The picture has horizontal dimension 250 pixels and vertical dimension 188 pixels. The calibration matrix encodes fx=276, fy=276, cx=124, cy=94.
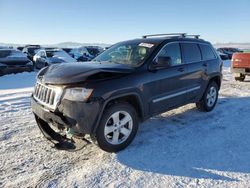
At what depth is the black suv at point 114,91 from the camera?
12.6ft

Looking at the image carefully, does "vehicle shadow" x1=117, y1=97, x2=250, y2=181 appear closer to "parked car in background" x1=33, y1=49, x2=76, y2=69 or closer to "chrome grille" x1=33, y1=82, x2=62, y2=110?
"chrome grille" x1=33, y1=82, x2=62, y2=110

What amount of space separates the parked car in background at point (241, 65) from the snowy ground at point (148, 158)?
5886 millimetres

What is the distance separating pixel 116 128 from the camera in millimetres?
4199

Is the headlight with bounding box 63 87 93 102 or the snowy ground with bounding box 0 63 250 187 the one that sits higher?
the headlight with bounding box 63 87 93 102

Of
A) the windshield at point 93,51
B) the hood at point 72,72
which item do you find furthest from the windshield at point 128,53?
the windshield at point 93,51

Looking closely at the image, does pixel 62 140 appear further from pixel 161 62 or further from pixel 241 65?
pixel 241 65

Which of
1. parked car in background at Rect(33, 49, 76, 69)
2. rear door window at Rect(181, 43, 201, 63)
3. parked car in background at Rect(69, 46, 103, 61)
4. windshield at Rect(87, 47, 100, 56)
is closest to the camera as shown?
rear door window at Rect(181, 43, 201, 63)

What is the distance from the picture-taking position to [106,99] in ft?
12.8

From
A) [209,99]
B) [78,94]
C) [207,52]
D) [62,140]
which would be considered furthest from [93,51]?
[78,94]

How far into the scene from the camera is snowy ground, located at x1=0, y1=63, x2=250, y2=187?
3.44m

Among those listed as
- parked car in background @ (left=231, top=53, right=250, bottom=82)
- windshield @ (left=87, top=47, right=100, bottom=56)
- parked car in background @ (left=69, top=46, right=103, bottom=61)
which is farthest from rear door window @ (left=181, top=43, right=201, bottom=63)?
windshield @ (left=87, top=47, right=100, bottom=56)

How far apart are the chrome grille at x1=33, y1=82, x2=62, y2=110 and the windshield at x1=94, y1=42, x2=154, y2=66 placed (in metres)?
1.44

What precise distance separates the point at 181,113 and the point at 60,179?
3638mm

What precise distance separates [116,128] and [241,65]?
28.5ft
